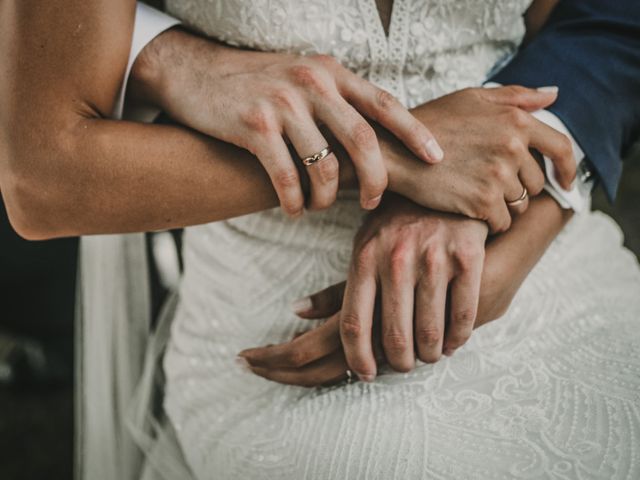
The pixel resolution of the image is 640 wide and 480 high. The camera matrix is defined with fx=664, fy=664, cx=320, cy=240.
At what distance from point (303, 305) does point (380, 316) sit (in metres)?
0.10

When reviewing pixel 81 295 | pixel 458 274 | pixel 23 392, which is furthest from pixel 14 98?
pixel 23 392

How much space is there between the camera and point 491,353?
33.0 inches

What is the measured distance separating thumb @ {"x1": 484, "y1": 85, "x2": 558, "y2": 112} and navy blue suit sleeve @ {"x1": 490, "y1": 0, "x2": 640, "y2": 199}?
2 cm

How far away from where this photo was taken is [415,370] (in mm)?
813

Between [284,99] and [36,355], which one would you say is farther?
[36,355]

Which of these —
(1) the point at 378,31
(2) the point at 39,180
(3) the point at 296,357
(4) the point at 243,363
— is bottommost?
(4) the point at 243,363

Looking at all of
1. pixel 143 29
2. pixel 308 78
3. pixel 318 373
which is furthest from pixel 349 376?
pixel 143 29

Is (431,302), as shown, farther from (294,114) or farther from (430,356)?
(294,114)

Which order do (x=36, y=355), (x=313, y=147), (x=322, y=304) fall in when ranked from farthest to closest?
1. (x=36, y=355)
2. (x=322, y=304)
3. (x=313, y=147)

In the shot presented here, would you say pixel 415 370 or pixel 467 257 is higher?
pixel 467 257

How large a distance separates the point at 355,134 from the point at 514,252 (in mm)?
252

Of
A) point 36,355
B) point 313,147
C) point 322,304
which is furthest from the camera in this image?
point 36,355

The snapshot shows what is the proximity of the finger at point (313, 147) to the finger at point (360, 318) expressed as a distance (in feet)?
0.32

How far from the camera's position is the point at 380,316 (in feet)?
2.54
